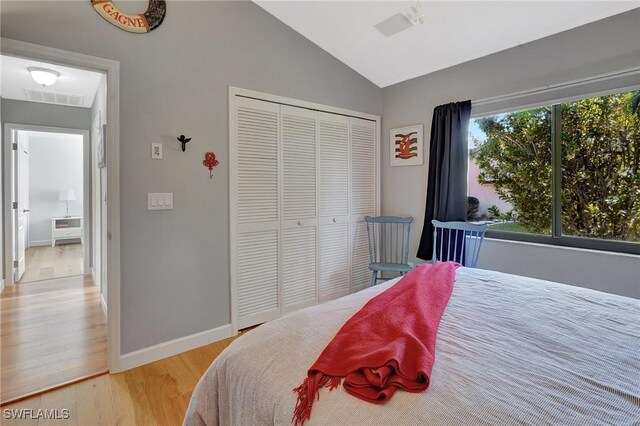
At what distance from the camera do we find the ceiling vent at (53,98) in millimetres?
3619

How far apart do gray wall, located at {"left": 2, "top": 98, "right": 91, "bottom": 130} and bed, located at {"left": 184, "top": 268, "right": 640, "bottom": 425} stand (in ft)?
14.7

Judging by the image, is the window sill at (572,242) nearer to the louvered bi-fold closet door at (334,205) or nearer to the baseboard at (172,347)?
the louvered bi-fold closet door at (334,205)

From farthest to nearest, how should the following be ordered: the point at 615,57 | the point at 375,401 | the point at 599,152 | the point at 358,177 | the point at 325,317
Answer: the point at 358,177 → the point at 599,152 → the point at 615,57 → the point at 325,317 → the point at 375,401

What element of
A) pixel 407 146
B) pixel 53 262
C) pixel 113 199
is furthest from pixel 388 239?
pixel 53 262

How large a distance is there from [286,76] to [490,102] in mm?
1825

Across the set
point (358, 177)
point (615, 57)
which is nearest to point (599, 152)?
point (615, 57)

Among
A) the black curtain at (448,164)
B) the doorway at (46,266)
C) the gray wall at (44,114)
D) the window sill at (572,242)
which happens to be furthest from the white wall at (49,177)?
the window sill at (572,242)

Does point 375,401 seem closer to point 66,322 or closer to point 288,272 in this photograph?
point 288,272

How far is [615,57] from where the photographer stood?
2.14 metres

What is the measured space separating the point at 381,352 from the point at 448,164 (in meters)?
2.42

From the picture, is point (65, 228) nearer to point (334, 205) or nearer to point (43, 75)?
point (43, 75)

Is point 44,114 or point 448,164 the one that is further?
point 44,114

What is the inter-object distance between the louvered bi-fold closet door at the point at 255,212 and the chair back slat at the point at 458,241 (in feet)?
4.89

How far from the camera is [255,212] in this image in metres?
2.71
